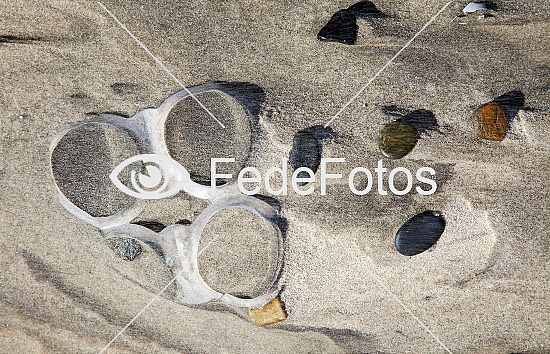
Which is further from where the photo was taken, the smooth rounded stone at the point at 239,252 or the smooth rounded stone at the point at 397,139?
the smooth rounded stone at the point at 239,252

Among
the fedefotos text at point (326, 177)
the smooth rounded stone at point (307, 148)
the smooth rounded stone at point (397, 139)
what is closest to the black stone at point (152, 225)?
the fedefotos text at point (326, 177)

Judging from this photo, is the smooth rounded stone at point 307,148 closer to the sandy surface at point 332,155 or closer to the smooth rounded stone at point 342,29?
the sandy surface at point 332,155

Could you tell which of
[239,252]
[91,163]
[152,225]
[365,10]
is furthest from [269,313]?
[365,10]

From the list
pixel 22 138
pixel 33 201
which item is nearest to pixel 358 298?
pixel 33 201

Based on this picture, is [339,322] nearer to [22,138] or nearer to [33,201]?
[33,201]

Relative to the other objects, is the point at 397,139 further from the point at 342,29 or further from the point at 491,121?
the point at 342,29

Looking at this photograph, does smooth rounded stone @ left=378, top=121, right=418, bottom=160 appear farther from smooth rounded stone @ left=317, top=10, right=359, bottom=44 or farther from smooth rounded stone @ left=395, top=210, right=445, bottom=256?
smooth rounded stone @ left=317, top=10, right=359, bottom=44

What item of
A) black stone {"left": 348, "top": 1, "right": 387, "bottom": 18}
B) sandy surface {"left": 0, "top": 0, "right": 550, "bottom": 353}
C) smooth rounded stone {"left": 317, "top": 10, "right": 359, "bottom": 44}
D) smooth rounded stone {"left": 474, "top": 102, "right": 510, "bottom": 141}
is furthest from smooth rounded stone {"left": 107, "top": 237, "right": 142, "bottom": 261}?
smooth rounded stone {"left": 474, "top": 102, "right": 510, "bottom": 141}
